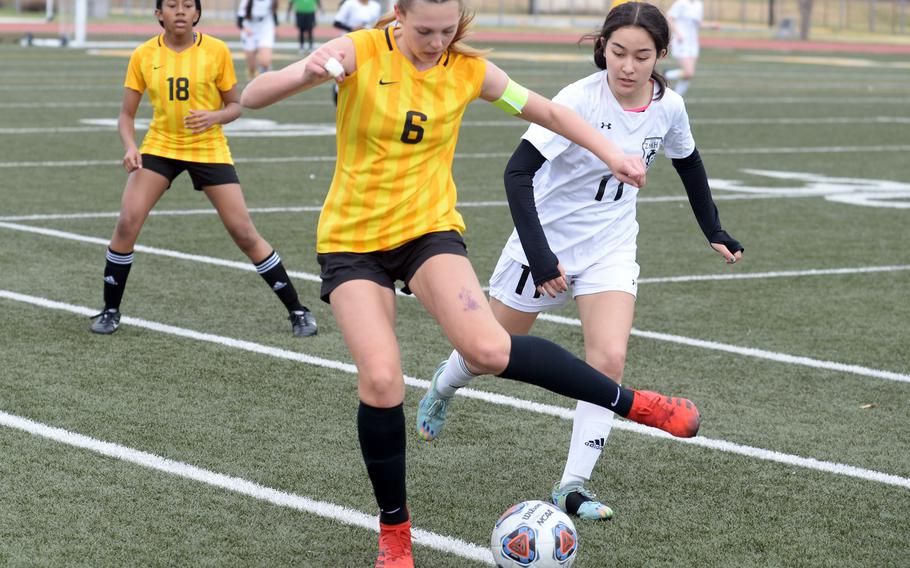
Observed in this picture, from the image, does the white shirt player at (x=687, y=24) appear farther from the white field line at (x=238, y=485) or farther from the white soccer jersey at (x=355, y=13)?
the white field line at (x=238, y=485)

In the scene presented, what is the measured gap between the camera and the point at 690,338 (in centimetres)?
798

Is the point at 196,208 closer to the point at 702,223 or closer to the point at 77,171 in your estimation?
the point at 77,171

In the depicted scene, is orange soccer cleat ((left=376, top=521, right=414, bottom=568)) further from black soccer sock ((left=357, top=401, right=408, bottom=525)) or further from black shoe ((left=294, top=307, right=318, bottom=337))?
black shoe ((left=294, top=307, right=318, bottom=337))

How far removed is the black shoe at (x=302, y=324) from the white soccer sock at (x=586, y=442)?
296cm

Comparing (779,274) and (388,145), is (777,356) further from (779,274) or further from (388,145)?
(388,145)

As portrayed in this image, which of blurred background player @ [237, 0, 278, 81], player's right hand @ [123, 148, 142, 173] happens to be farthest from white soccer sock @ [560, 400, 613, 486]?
blurred background player @ [237, 0, 278, 81]

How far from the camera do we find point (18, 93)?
22.3 metres

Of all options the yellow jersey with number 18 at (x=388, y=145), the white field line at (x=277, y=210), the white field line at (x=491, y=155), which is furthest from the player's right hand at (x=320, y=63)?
the white field line at (x=491, y=155)

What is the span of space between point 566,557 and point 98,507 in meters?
1.71

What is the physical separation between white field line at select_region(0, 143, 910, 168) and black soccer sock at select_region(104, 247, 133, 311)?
7090mm

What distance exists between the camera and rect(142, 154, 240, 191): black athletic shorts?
7.86 meters

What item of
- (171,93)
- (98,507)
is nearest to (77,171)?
(171,93)

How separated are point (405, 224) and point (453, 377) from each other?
118cm

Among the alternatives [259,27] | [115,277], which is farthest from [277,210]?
[259,27]
